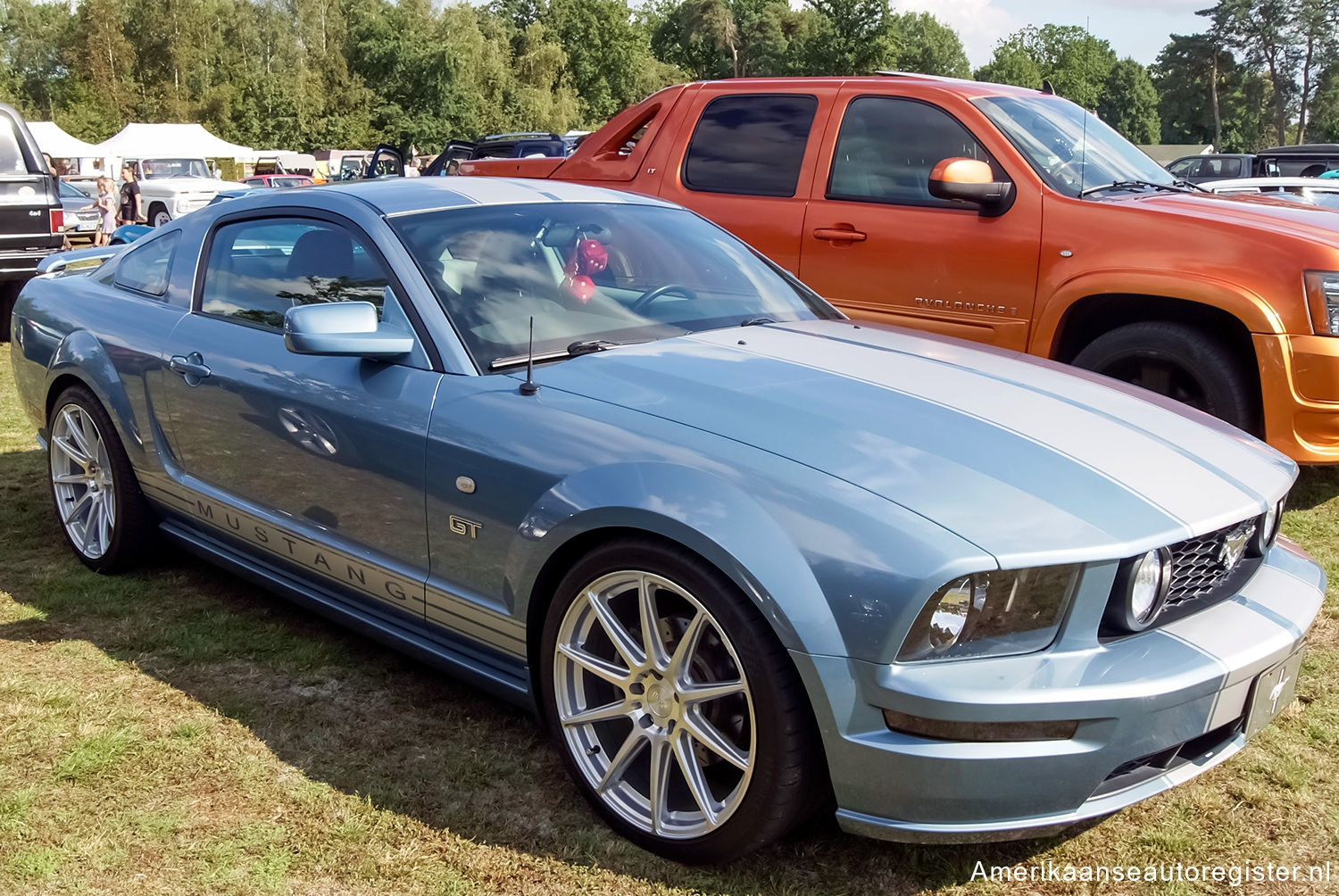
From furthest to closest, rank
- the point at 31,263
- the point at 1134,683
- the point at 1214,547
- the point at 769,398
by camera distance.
→ the point at 31,263, the point at 769,398, the point at 1214,547, the point at 1134,683

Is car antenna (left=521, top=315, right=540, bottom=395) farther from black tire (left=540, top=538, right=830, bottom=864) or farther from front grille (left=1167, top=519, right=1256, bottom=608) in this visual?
front grille (left=1167, top=519, right=1256, bottom=608)

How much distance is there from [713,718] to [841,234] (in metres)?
3.52

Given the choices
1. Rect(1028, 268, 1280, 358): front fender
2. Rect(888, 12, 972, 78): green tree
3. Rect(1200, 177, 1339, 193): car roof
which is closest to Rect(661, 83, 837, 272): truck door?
Rect(1028, 268, 1280, 358): front fender

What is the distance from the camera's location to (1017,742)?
2.11 metres

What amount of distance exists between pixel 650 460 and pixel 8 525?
3.77 metres

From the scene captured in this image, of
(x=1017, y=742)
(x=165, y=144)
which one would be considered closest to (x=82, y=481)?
(x=1017, y=742)

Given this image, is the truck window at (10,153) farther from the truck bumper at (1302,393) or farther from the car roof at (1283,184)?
the car roof at (1283,184)

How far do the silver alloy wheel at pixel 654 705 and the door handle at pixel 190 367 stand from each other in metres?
1.74

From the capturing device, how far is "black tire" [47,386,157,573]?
418 centimetres

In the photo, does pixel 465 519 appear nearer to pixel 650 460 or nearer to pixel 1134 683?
pixel 650 460

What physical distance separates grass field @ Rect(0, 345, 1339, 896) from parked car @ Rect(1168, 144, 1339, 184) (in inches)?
552

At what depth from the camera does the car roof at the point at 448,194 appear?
11.3 ft

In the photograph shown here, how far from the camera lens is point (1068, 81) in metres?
125

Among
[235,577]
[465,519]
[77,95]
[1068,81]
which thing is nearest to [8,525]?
[235,577]
